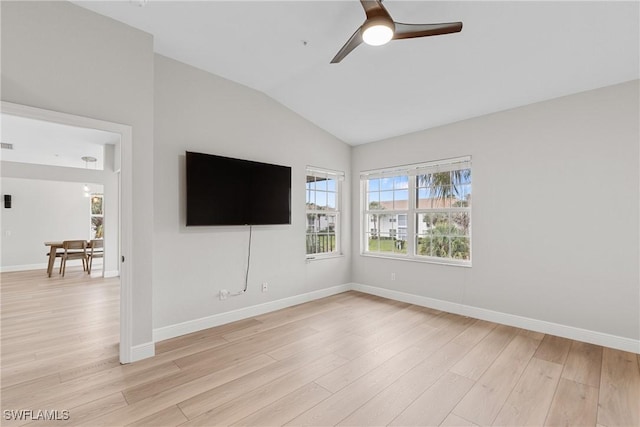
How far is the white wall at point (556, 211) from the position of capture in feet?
9.57

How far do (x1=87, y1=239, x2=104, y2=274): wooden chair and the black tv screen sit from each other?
182 centimetres

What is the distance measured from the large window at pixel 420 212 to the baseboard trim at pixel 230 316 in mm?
1393

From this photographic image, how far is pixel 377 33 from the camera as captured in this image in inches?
73.9

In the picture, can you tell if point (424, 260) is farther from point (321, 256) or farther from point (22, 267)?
point (22, 267)

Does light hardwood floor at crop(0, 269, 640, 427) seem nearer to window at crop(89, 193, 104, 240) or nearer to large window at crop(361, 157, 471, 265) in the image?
window at crop(89, 193, 104, 240)

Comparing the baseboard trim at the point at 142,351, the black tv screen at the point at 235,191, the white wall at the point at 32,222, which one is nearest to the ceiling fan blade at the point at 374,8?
the black tv screen at the point at 235,191

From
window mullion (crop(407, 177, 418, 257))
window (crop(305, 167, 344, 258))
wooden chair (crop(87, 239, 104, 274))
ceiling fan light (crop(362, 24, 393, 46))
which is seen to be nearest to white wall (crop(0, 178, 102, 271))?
wooden chair (crop(87, 239, 104, 274))

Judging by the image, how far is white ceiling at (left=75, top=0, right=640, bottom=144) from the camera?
2355 mm

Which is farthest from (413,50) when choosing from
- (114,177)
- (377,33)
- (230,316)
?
(230,316)

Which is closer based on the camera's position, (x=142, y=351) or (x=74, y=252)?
(x=142, y=351)

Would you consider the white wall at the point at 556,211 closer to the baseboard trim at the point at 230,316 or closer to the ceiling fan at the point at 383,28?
the baseboard trim at the point at 230,316

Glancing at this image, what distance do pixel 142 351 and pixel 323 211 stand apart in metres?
3.18

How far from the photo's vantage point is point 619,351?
113 inches

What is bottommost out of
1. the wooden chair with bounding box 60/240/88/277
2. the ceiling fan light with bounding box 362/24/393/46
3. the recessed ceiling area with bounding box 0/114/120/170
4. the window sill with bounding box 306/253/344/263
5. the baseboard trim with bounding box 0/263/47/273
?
the baseboard trim with bounding box 0/263/47/273
